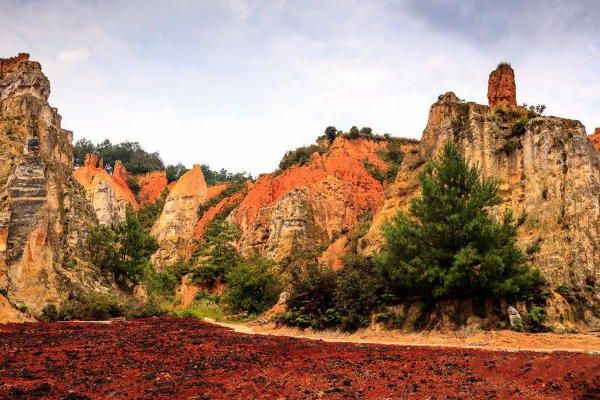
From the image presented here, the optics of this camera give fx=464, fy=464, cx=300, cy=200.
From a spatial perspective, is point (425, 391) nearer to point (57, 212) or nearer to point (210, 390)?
point (210, 390)

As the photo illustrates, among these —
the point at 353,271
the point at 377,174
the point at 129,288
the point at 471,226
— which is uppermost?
the point at 377,174

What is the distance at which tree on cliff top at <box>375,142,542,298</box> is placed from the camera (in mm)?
16969

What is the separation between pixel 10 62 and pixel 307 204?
91.6 ft

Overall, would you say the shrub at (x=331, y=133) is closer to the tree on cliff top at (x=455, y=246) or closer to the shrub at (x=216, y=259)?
the shrub at (x=216, y=259)

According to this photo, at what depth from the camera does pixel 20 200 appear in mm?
21844

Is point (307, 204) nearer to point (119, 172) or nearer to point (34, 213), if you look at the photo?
point (34, 213)

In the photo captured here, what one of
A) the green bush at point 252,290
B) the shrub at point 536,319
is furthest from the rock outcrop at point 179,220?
the shrub at point 536,319

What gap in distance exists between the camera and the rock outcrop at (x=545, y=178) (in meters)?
18.7

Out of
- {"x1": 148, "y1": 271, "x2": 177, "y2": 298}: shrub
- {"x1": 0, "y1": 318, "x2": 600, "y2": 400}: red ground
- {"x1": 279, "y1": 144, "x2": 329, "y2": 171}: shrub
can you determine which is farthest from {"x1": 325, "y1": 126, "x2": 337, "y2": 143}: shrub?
{"x1": 0, "y1": 318, "x2": 600, "y2": 400}: red ground

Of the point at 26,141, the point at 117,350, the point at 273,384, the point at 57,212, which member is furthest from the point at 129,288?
the point at 273,384

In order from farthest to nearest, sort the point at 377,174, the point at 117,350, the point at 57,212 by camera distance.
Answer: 1. the point at 377,174
2. the point at 57,212
3. the point at 117,350

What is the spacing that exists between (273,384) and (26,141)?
83.4 feet

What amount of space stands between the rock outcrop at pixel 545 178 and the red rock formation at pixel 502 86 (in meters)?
2.32

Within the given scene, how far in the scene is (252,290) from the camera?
30.2 meters
